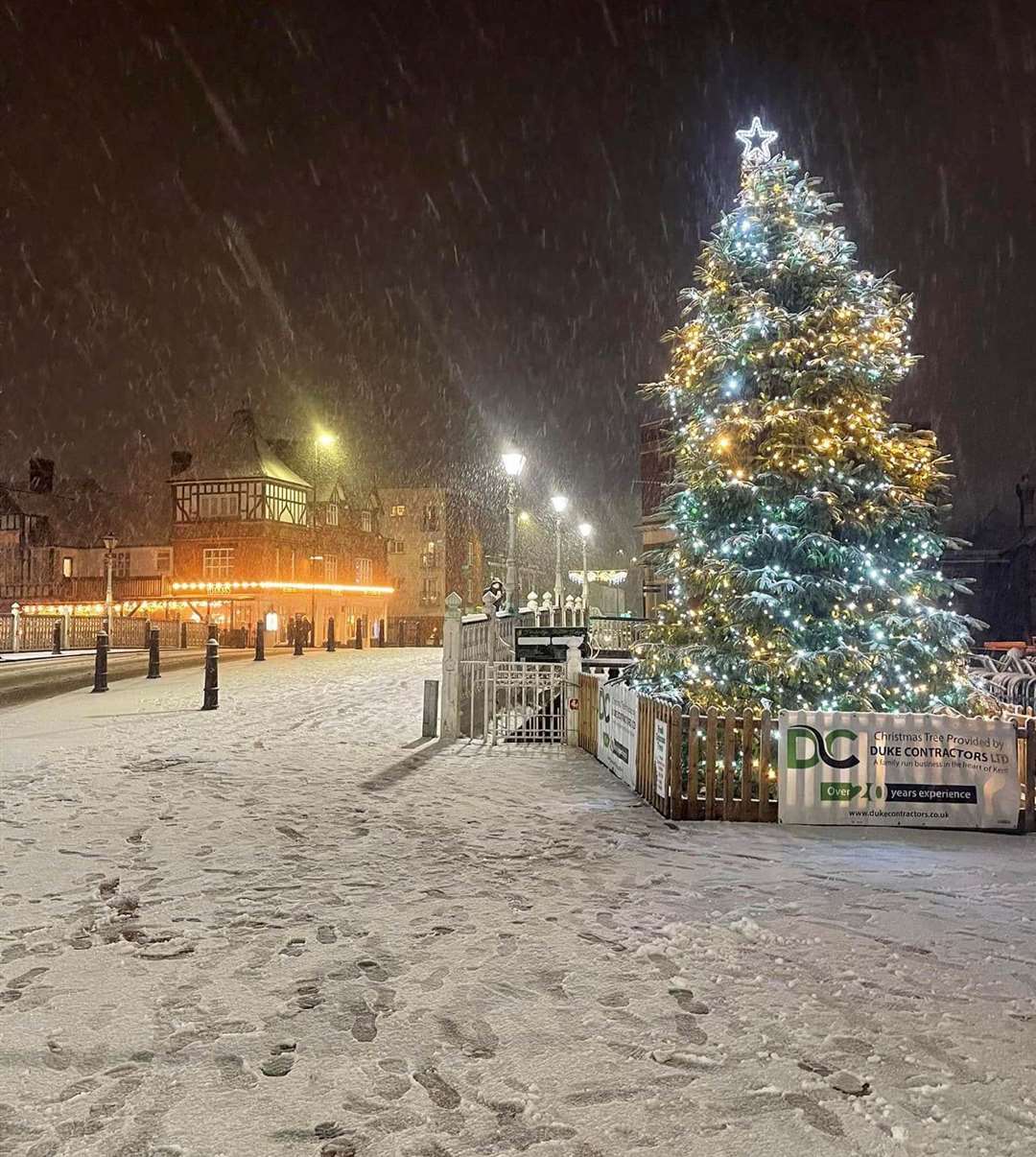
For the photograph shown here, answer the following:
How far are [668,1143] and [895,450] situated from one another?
30.3ft

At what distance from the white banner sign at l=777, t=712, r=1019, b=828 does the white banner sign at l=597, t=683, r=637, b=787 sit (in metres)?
2.15

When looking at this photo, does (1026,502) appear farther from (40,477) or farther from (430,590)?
(40,477)

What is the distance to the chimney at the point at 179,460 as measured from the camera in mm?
56500

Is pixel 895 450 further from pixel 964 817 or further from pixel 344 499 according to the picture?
pixel 344 499

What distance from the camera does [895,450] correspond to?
10789 millimetres

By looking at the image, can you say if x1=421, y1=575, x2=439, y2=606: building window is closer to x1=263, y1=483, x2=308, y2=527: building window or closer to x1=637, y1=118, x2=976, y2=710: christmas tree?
x1=263, y1=483, x2=308, y2=527: building window

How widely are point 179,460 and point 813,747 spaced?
180 feet

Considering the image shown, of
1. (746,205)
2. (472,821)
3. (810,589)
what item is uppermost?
(746,205)

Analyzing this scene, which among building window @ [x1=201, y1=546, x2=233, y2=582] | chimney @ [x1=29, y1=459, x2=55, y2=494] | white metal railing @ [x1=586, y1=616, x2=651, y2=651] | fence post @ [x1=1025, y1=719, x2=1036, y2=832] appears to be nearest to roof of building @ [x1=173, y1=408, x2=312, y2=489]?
building window @ [x1=201, y1=546, x2=233, y2=582]

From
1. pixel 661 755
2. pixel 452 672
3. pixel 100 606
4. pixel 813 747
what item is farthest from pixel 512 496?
pixel 100 606

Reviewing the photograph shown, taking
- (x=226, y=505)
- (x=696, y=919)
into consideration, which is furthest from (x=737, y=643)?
(x=226, y=505)

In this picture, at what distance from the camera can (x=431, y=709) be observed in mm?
14125

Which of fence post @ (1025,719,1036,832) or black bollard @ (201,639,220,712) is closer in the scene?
fence post @ (1025,719,1036,832)

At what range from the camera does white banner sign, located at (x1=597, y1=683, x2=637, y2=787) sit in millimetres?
10464
